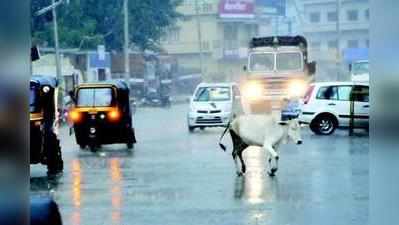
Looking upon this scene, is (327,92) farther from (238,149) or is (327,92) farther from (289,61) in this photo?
(238,149)

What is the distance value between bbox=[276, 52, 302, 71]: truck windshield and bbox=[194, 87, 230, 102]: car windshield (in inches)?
99.3

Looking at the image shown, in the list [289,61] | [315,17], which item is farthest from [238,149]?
[315,17]

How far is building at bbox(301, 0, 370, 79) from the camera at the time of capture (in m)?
57.7

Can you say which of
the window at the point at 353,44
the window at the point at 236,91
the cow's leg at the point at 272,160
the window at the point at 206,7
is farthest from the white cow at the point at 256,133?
the window at the point at 206,7

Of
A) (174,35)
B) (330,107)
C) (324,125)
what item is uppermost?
(174,35)

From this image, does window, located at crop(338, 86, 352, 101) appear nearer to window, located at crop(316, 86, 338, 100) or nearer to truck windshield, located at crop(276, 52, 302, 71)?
window, located at crop(316, 86, 338, 100)

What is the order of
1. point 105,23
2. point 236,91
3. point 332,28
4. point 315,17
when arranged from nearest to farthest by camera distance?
point 236,91
point 105,23
point 332,28
point 315,17

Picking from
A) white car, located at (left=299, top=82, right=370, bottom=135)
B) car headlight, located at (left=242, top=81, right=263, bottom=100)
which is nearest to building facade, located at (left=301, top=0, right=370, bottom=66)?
car headlight, located at (left=242, top=81, right=263, bottom=100)

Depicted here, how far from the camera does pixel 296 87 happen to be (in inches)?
1277

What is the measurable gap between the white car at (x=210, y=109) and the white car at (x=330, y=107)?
3.71 m

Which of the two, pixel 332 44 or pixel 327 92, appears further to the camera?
pixel 332 44

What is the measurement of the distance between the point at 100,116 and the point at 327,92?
7.16 meters

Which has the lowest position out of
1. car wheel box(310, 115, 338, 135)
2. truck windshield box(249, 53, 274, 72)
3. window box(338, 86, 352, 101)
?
car wheel box(310, 115, 338, 135)

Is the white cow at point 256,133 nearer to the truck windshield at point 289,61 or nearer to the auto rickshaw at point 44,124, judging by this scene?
the auto rickshaw at point 44,124
